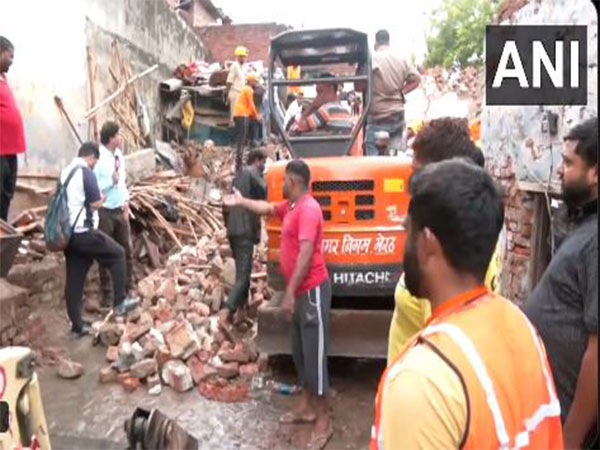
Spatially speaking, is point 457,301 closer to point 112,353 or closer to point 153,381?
point 153,381

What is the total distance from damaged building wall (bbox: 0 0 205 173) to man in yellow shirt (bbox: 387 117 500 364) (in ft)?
20.6

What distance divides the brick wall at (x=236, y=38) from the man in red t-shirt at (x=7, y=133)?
57.9ft

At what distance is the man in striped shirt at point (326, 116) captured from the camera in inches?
220

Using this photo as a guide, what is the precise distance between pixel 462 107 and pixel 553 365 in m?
11.9

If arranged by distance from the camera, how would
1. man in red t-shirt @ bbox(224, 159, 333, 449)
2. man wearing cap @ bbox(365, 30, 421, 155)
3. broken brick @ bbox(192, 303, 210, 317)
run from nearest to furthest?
man in red t-shirt @ bbox(224, 159, 333, 449) < broken brick @ bbox(192, 303, 210, 317) < man wearing cap @ bbox(365, 30, 421, 155)

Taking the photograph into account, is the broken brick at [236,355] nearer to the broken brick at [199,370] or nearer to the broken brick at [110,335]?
the broken brick at [199,370]

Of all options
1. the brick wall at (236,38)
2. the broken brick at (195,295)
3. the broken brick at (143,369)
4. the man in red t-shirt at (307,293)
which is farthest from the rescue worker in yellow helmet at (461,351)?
the brick wall at (236,38)

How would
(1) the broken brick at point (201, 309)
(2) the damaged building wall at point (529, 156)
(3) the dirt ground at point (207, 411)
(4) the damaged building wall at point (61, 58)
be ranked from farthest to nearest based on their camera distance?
(4) the damaged building wall at point (61, 58), (1) the broken brick at point (201, 309), (2) the damaged building wall at point (529, 156), (3) the dirt ground at point (207, 411)

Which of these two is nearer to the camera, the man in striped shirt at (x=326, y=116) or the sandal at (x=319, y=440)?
the sandal at (x=319, y=440)

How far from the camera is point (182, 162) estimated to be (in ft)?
44.5

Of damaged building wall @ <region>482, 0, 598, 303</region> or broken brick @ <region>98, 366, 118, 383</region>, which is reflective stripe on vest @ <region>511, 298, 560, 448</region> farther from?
broken brick @ <region>98, 366, 118, 383</region>

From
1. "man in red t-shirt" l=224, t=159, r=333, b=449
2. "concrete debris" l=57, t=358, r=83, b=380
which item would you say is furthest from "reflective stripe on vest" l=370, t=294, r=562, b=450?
"concrete debris" l=57, t=358, r=83, b=380

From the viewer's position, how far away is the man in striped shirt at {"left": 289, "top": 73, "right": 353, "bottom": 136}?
18.3ft

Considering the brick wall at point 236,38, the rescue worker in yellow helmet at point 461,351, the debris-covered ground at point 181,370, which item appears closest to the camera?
the rescue worker in yellow helmet at point 461,351
